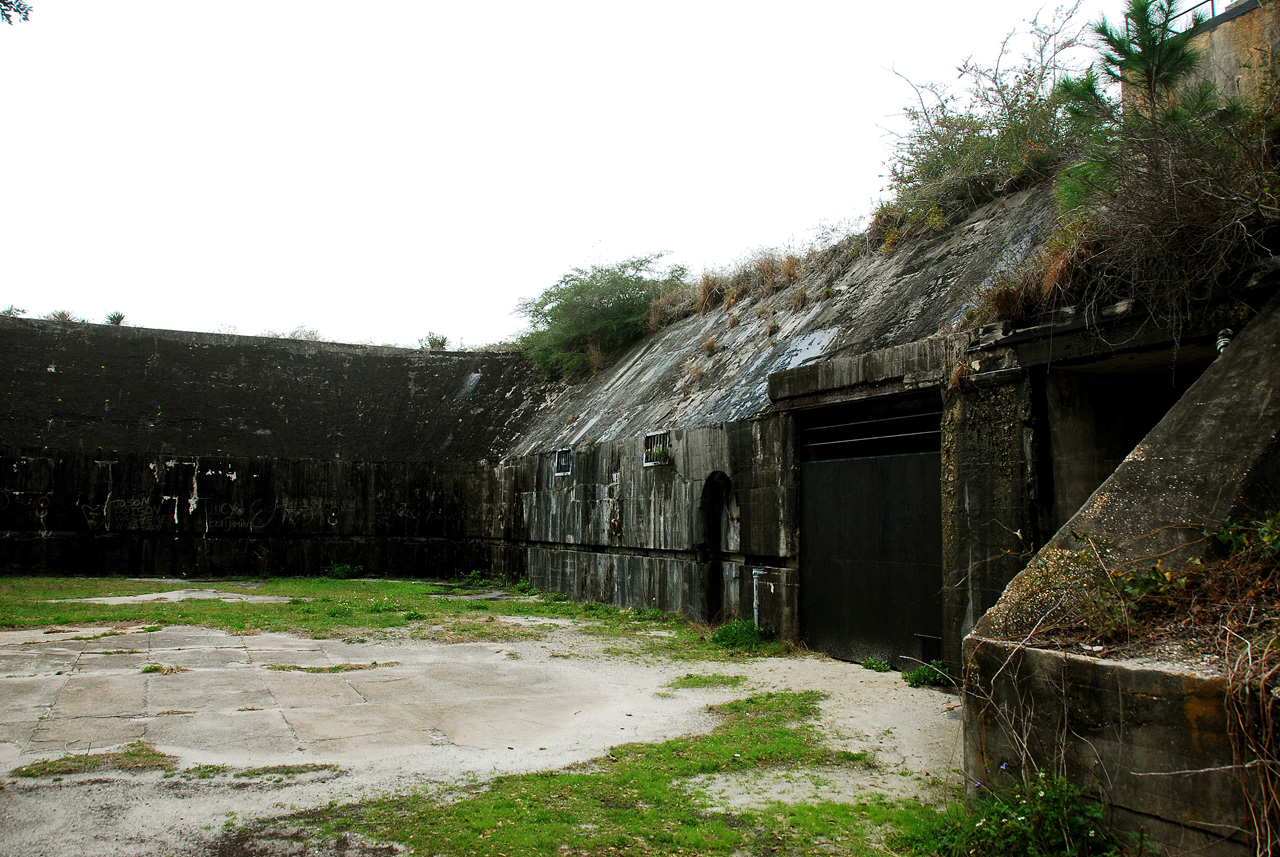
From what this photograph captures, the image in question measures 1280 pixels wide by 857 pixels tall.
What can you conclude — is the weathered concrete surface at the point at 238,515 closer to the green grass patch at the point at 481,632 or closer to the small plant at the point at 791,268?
the green grass patch at the point at 481,632

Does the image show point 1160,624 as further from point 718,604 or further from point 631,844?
point 718,604

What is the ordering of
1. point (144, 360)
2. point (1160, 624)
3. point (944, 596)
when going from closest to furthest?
point (1160, 624) < point (944, 596) < point (144, 360)

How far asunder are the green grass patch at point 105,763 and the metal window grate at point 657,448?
8.13 meters

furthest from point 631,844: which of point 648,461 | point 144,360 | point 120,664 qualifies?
point 144,360

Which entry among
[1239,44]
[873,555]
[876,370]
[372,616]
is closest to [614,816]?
[873,555]

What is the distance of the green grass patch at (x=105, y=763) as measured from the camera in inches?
188

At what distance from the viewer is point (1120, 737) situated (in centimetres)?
353

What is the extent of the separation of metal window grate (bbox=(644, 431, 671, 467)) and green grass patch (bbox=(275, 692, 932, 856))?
23.6 ft

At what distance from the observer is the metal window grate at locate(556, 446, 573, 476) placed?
52.1 feet

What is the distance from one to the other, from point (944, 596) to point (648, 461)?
6.06 m

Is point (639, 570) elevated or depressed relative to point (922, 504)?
depressed

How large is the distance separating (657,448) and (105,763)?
865cm

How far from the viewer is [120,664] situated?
317 inches

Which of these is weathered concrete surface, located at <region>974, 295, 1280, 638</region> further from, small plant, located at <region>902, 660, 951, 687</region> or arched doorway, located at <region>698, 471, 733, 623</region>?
arched doorway, located at <region>698, 471, 733, 623</region>
